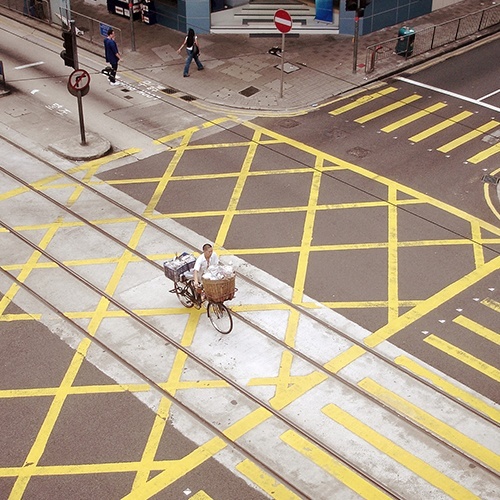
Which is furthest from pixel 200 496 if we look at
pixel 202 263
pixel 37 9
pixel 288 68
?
pixel 37 9

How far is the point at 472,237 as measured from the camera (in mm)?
17031

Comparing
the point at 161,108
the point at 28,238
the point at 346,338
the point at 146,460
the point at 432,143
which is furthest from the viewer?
the point at 161,108

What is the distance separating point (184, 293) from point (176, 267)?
1.66 feet

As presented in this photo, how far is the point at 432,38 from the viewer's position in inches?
1080

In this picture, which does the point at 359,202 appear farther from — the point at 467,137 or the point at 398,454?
the point at 398,454

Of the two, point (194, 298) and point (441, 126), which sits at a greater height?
point (194, 298)

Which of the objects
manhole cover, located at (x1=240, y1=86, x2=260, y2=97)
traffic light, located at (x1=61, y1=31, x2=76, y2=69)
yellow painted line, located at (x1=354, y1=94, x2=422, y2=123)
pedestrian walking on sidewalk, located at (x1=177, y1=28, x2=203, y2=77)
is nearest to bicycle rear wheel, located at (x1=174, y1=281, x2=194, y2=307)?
traffic light, located at (x1=61, y1=31, x2=76, y2=69)

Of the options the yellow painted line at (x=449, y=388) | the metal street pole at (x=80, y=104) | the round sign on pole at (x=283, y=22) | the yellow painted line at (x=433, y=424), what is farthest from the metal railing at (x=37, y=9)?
the yellow painted line at (x=433, y=424)

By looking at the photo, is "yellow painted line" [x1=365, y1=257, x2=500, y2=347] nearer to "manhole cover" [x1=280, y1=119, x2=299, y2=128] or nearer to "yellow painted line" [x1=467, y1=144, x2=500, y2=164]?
"yellow painted line" [x1=467, y1=144, x2=500, y2=164]

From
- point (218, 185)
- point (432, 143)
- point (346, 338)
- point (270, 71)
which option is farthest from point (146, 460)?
point (270, 71)

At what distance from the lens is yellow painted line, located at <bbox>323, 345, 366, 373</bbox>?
13.3 metres

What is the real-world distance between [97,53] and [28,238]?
11917 mm

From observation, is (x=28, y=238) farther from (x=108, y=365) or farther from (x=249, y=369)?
(x=249, y=369)

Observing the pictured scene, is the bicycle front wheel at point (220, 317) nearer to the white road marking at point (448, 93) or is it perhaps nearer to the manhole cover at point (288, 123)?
the manhole cover at point (288, 123)
